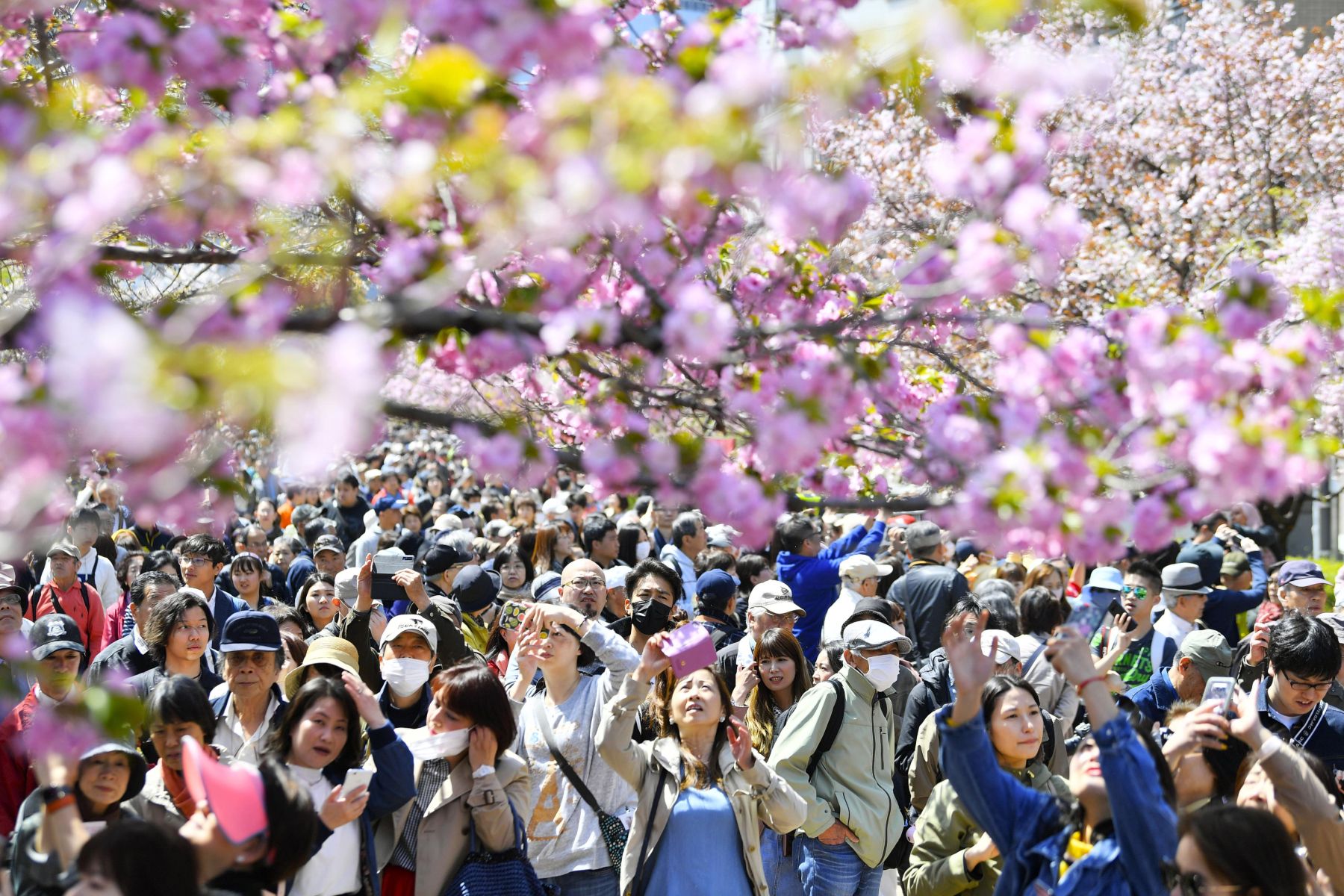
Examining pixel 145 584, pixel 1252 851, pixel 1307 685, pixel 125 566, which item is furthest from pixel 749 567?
pixel 1252 851

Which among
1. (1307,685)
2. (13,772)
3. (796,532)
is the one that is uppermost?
(1307,685)

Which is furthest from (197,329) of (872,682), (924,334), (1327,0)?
(1327,0)

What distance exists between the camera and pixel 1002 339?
3.49 m

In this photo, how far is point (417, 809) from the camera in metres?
5.04

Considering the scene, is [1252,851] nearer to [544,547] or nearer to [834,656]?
[834,656]

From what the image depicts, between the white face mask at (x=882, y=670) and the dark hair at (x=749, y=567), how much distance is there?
115 inches

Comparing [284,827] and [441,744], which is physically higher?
[284,827]

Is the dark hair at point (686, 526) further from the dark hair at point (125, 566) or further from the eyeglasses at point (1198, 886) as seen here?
the eyeglasses at point (1198, 886)

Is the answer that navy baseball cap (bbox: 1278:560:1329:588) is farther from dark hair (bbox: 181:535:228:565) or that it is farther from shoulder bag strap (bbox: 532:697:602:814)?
dark hair (bbox: 181:535:228:565)

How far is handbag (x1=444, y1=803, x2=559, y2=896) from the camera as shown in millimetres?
4848

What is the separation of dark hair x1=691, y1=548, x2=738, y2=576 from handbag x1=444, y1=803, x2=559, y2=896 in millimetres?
4167

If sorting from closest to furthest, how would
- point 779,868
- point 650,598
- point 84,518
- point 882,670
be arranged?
point 882,670, point 779,868, point 650,598, point 84,518

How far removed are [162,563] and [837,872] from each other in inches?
209

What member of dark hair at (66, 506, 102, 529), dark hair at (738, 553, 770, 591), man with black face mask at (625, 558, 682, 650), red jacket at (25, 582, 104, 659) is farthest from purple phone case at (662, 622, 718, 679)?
dark hair at (66, 506, 102, 529)
